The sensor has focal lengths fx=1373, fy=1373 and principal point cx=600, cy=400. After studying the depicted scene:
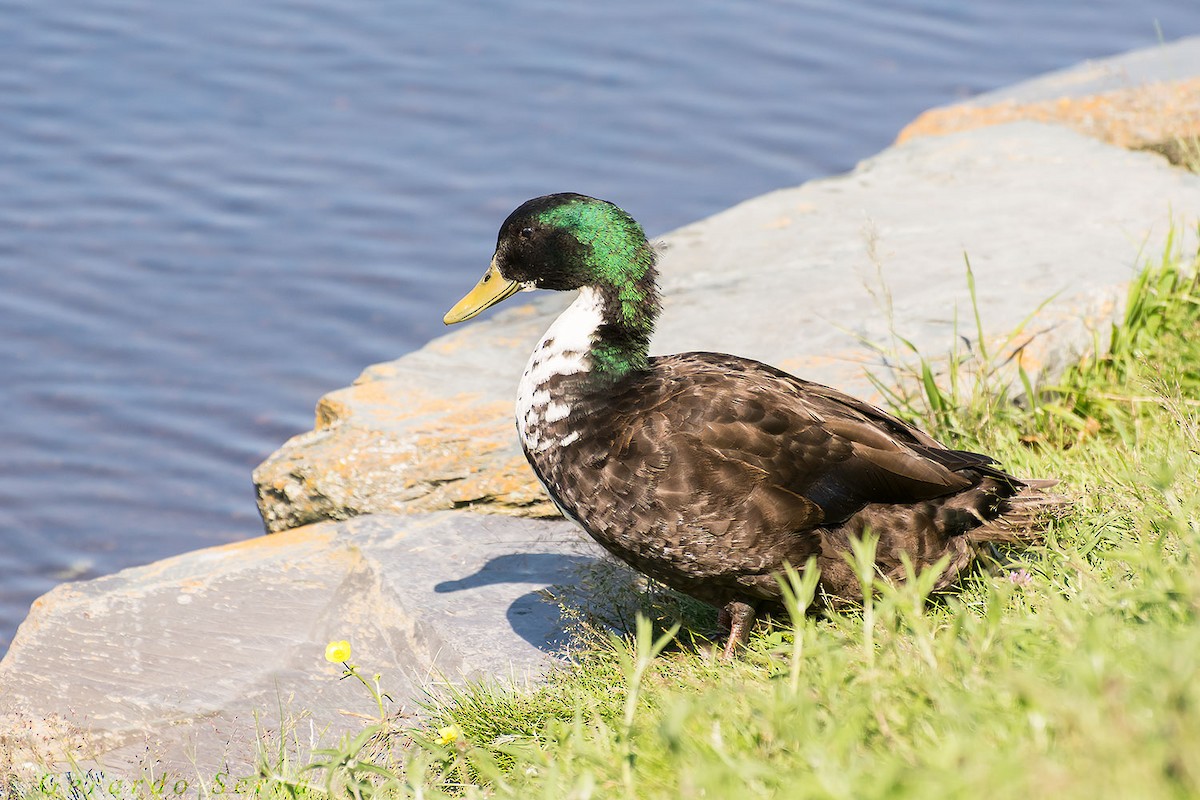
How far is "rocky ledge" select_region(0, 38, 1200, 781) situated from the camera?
12.9 feet

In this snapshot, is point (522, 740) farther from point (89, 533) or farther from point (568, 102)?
point (568, 102)

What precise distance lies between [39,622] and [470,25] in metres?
6.92

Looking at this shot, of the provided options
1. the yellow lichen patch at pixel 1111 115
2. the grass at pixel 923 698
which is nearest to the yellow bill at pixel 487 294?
the grass at pixel 923 698

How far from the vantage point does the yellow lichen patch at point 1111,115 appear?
6734mm

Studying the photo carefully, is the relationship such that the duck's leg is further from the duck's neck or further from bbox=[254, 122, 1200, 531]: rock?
bbox=[254, 122, 1200, 531]: rock

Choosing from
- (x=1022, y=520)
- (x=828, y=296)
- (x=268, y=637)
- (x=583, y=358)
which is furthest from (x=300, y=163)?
(x=1022, y=520)

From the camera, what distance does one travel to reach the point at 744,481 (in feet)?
11.7

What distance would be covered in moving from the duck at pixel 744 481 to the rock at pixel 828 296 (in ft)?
1.86

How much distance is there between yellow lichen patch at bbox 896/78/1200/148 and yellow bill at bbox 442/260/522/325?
3.65 meters

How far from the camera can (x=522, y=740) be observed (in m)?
3.36

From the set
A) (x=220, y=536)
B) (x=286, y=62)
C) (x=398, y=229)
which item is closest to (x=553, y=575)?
(x=220, y=536)

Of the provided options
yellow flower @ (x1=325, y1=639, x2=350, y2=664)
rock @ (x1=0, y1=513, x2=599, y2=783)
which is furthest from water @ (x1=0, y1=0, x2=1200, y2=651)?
yellow flower @ (x1=325, y1=639, x2=350, y2=664)

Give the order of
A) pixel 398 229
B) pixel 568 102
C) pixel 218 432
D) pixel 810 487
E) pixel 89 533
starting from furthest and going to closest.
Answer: pixel 568 102
pixel 398 229
pixel 218 432
pixel 89 533
pixel 810 487

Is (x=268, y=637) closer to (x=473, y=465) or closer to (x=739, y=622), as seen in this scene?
(x=473, y=465)
